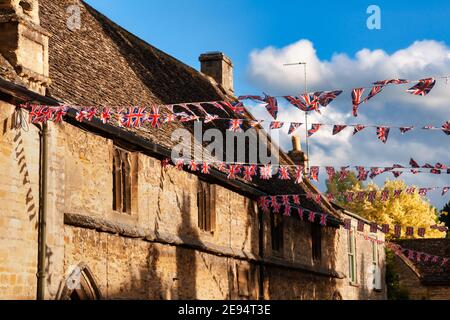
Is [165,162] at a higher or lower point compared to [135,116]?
lower

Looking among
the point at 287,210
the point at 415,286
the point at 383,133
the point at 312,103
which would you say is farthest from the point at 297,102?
the point at 415,286

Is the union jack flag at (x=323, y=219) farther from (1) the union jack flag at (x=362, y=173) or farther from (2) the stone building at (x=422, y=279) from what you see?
(2) the stone building at (x=422, y=279)

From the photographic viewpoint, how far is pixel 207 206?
22938 millimetres

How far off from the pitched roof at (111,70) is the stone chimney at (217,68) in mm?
3276

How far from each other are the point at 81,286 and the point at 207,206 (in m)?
6.36

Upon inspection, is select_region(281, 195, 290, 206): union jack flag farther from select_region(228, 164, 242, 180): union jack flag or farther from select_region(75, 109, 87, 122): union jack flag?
select_region(75, 109, 87, 122): union jack flag

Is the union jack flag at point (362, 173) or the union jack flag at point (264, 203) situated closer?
the union jack flag at point (362, 173)

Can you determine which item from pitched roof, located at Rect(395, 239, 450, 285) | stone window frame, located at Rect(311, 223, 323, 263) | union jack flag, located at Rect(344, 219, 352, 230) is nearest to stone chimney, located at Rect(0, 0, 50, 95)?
stone window frame, located at Rect(311, 223, 323, 263)

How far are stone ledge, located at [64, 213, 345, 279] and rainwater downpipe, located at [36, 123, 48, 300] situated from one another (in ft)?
2.00

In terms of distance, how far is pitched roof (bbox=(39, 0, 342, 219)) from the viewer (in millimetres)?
19141

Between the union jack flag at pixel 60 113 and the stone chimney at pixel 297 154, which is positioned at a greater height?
the stone chimney at pixel 297 154

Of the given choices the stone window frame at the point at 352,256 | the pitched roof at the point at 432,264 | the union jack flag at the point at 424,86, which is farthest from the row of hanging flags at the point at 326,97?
the pitched roof at the point at 432,264

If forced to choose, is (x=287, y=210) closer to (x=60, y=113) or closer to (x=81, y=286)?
(x=81, y=286)

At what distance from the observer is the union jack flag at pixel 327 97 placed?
16.2 meters
